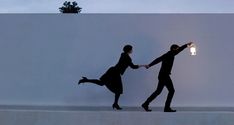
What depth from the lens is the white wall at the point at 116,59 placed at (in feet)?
36.4

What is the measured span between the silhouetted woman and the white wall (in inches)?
32.2

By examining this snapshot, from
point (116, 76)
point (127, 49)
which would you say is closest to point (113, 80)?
point (116, 76)

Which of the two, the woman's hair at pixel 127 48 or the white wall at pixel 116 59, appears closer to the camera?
the woman's hair at pixel 127 48

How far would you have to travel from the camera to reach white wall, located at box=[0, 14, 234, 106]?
11.1 m

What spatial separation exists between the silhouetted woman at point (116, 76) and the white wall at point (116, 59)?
817 millimetres

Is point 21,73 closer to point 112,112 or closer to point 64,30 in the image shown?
point 64,30

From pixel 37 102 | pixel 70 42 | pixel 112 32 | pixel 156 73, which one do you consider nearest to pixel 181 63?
pixel 156 73

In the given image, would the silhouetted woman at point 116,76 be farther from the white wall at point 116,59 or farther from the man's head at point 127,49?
the white wall at point 116,59

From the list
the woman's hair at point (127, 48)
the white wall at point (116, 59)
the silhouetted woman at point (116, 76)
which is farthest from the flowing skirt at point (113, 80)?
the white wall at point (116, 59)

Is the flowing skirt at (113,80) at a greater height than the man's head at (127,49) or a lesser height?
lesser

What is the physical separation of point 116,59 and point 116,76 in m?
0.94

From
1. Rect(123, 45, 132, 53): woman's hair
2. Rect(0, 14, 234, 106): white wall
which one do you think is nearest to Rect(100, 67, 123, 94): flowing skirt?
Rect(123, 45, 132, 53): woman's hair

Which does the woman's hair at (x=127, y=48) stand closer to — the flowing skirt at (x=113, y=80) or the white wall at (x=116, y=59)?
the flowing skirt at (x=113, y=80)

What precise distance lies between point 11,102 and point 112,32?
2510 mm
